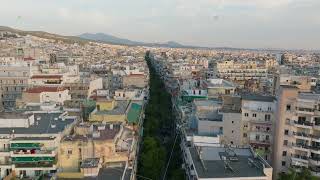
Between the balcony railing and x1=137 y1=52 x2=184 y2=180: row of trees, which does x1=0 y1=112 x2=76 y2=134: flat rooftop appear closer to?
x1=137 y1=52 x2=184 y2=180: row of trees

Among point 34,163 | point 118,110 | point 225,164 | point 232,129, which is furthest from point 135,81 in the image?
point 225,164

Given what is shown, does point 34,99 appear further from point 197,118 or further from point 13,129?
point 197,118

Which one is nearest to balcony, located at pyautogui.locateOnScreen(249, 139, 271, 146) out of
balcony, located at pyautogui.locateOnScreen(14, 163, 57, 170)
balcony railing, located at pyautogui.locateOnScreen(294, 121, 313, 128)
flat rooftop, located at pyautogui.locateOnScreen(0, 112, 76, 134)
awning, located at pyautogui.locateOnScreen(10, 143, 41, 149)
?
balcony railing, located at pyautogui.locateOnScreen(294, 121, 313, 128)

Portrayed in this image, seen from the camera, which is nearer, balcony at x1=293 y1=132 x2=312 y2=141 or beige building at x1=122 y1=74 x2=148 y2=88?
balcony at x1=293 y1=132 x2=312 y2=141

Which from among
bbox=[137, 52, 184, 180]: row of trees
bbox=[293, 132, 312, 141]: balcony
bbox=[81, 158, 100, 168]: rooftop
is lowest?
bbox=[137, 52, 184, 180]: row of trees

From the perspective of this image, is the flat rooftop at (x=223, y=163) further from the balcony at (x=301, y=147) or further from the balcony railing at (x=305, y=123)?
the balcony railing at (x=305, y=123)

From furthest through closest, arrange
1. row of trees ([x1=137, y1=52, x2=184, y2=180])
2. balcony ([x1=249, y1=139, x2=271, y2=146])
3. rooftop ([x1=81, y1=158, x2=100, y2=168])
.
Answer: balcony ([x1=249, y1=139, x2=271, y2=146])
row of trees ([x1=137, y1=52, x2=184, y2=180])
rooftop ([x1=81, y1=158, x2=100, y2=168])

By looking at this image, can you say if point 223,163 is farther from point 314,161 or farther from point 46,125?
point 46,125
